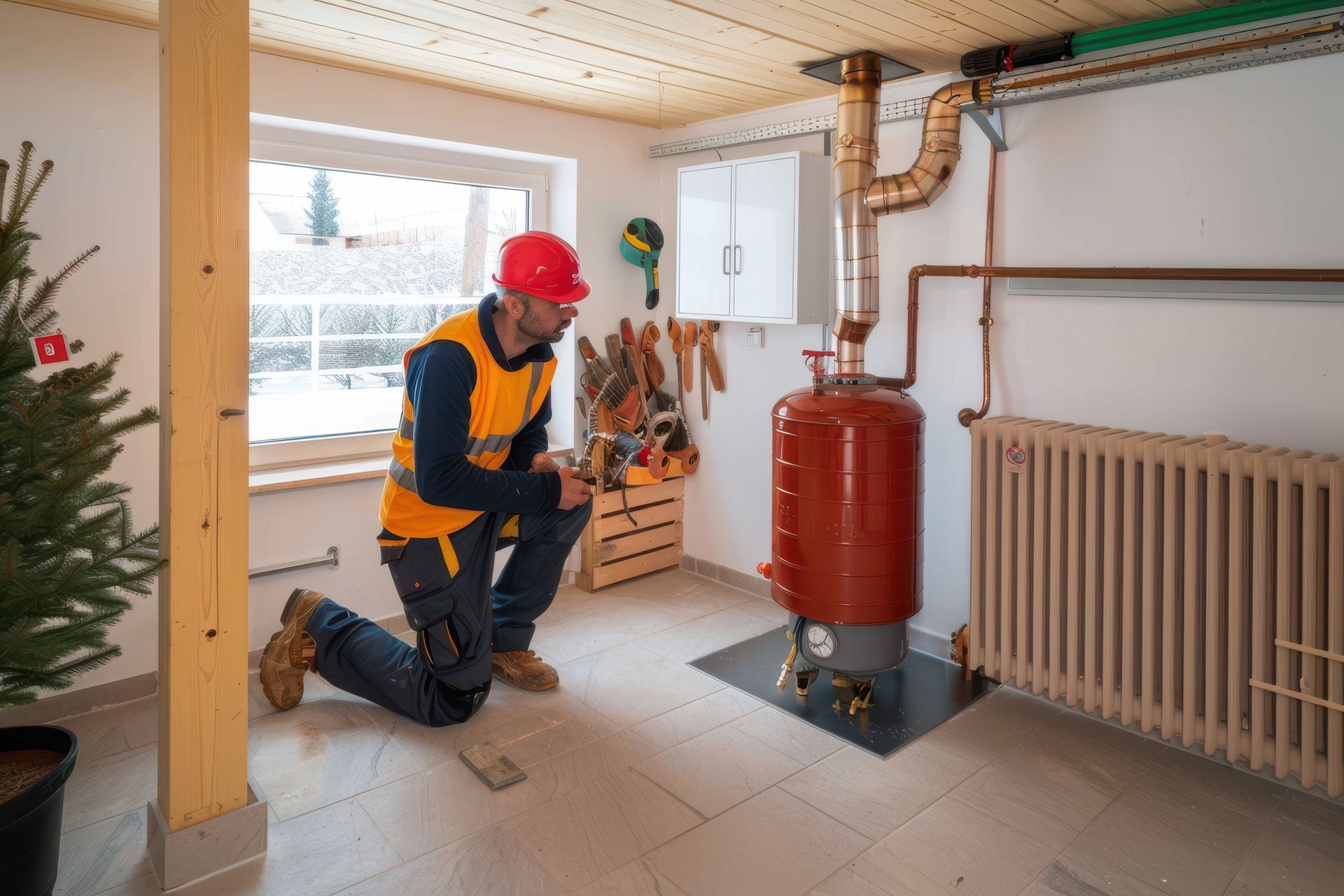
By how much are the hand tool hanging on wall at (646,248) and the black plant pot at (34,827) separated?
3.10 m

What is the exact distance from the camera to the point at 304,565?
3.45m

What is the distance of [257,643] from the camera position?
3.36 meters

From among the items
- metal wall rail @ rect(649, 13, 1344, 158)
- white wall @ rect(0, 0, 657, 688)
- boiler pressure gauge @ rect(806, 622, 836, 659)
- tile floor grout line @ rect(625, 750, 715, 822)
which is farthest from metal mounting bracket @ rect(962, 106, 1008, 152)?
tile floor grout line @ rect(625, 750, 715, 822)

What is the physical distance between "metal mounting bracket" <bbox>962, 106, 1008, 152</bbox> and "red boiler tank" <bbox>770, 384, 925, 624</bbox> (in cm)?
96

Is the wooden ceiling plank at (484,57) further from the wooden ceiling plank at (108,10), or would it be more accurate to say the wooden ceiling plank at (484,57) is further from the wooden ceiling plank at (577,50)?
the wooden ceiling plank at (108,10)

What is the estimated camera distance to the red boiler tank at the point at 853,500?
2.81 metres

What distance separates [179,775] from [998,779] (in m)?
2.17

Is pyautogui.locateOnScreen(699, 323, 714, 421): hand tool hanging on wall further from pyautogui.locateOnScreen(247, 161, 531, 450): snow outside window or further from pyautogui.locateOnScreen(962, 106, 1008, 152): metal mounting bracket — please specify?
pyautogui.locateOnScreen(962, 106, 1008, 152): metal mounting bracket

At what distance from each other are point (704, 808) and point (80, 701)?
7.03ft

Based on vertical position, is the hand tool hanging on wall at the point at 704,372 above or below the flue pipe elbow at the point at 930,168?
below

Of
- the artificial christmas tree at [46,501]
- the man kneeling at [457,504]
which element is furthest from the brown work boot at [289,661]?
the artificial christmas tree at [46,501]

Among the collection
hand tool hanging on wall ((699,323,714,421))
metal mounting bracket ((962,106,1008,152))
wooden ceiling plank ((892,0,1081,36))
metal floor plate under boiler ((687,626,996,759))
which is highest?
wooden ceiling plank ((892,0,1081,36))

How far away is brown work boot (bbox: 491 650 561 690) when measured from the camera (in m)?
3.13

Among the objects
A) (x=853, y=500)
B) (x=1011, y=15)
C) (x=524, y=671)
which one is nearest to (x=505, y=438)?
(x=524, y=671)
